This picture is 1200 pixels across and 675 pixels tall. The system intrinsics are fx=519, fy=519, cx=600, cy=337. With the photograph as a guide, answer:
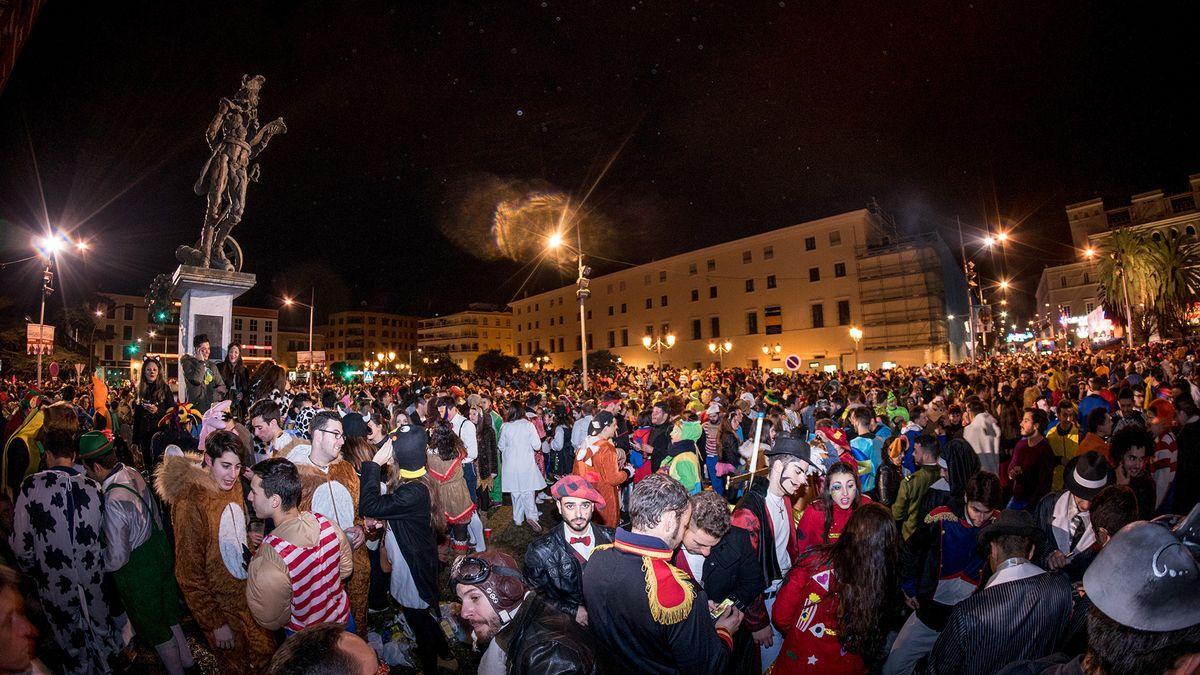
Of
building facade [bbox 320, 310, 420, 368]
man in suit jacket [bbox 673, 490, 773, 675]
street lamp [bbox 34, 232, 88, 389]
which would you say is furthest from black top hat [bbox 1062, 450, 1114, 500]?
building facade [bbox 320, 310, 420, 368]

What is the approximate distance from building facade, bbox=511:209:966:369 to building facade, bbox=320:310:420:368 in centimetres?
8047

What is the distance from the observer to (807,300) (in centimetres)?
4731

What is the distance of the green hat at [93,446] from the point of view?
152 inches

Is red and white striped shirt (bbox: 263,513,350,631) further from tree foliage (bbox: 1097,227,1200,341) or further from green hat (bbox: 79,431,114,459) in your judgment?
tree foliage (bbox: 1097,227,1200,341)

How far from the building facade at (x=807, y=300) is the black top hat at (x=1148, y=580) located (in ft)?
144

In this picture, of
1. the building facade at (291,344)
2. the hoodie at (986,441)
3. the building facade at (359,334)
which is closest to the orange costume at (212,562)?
the hoodie at (986,441)

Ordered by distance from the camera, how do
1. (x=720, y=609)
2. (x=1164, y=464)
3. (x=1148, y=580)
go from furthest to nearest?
1. (x=1164, y=464)
2. (x=720, y=609)
3. (x=1148, y=580)

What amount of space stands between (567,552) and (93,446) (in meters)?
3.71

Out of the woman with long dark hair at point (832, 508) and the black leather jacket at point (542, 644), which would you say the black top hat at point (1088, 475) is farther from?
the black leather jacket at point (542, 644)

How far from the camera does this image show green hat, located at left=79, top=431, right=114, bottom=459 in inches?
152

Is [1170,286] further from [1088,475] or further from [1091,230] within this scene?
[1088,475]

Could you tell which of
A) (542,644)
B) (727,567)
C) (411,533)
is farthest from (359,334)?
(542,644)

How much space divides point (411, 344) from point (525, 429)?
422 ft

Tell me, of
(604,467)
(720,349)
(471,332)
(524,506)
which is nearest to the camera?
(604,467)
